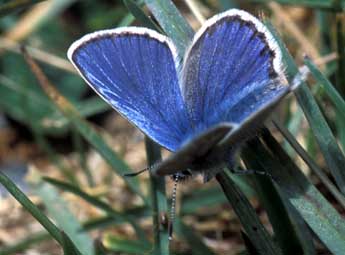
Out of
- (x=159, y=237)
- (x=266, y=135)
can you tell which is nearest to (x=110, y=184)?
(x=159, y=237)

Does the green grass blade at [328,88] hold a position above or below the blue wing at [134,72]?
below

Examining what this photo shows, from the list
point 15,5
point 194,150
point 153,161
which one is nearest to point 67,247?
point 194,150

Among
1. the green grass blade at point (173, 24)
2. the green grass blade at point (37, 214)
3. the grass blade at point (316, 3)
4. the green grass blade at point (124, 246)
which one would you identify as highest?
the green grass blade at point (173, 24)

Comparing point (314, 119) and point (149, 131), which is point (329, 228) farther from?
point (149, 131)

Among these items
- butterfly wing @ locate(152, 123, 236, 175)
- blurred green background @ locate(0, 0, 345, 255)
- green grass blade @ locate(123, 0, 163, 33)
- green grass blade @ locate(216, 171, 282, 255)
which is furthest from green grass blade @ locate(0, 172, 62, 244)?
green grass blade @ locate(123, 0, 163, 33)

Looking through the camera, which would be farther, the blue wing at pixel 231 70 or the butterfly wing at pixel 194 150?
the blue wing at pixel 231 70

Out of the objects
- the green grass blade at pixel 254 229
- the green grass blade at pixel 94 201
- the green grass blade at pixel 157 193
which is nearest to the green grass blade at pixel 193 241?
the green grass blade at pixel 94 201

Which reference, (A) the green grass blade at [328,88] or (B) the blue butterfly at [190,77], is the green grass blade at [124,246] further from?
(A) the green grass blade at [328,88]
